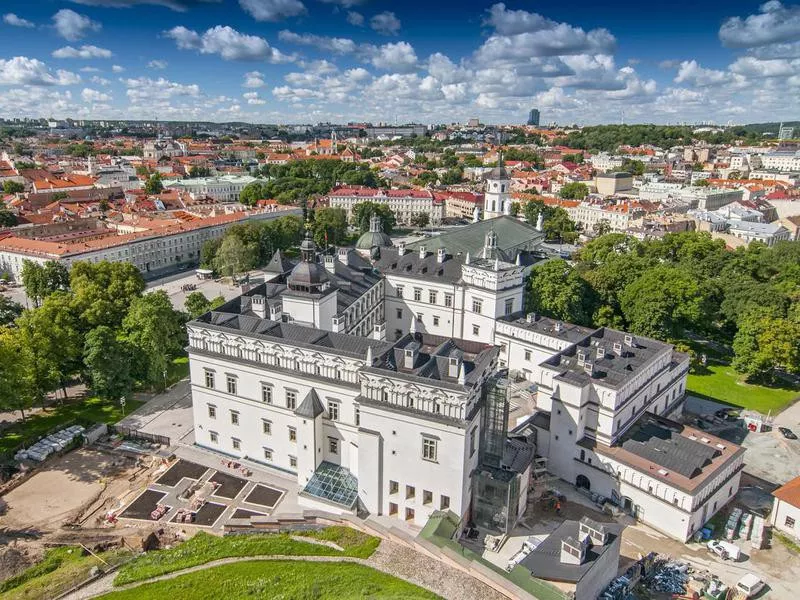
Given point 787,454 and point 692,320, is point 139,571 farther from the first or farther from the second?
point 692,320

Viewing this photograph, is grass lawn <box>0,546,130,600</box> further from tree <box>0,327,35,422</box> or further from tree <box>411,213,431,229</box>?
tree <box>411,213,431,229</box>

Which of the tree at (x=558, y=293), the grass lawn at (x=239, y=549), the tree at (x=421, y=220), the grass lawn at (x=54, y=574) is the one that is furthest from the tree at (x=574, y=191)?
the grass lawn at (x=54, y=574)

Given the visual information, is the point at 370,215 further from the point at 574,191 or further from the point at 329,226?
the point at 574,191

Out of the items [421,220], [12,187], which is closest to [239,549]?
[421,220]

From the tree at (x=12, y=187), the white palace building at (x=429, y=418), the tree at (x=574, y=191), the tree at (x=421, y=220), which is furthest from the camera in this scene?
the tree at (x=574, y=191)

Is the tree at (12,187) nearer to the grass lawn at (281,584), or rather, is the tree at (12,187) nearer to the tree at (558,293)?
the tree at (558,293)

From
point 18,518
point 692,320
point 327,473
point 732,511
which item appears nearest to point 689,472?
point 732,511
